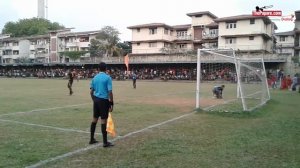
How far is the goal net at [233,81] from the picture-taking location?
50.4 ft

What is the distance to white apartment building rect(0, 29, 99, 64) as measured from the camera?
8285 centimetres

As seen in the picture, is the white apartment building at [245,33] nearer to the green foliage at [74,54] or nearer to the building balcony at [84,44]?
the green foliage at [74,54]

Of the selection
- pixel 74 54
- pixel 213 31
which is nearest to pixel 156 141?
pixel 213 31

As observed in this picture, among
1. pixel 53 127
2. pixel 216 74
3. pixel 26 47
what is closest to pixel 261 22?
pixel 216 74

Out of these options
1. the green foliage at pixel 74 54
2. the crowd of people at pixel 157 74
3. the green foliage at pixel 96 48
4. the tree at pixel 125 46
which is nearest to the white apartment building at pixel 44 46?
the green foliage at pixel 74 54

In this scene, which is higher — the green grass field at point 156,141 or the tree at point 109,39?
the tree at point 109,39

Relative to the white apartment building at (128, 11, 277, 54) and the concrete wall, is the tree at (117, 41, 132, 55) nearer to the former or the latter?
the white apartment building at (128, 11, 277, 54)

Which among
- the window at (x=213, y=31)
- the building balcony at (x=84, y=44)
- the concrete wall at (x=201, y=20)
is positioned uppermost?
the concrete wall at (x=201, y=20)

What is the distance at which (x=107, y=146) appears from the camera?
7.61 m

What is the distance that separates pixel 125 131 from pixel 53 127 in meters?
2.15

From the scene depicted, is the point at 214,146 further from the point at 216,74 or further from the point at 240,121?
the point at 216,74

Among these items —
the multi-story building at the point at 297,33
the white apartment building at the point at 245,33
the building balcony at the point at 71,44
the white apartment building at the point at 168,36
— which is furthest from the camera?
the building balcony at the point at 71,44

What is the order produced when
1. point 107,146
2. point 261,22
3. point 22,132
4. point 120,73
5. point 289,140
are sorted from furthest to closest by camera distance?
point 120,73 < point 261,22 < point 22,132 < point 289,140 < point 107,146

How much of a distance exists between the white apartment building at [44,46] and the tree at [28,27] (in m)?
8.17
